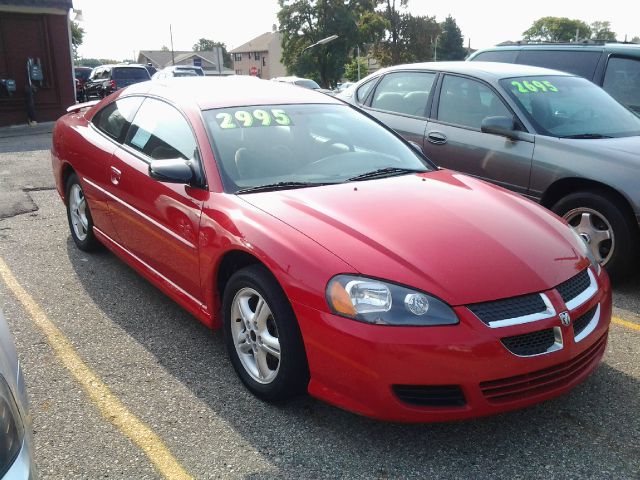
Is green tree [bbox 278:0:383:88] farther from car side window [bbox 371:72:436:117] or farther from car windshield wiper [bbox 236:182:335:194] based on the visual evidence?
car windshield wiper [bbox 236:182:335:194]

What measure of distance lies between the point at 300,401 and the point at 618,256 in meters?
2.74

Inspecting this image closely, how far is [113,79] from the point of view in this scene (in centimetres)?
2186

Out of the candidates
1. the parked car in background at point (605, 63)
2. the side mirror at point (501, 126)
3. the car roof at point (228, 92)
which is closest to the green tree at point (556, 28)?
the parked car in background at point (605, 63)

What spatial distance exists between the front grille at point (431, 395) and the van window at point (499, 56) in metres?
6.17

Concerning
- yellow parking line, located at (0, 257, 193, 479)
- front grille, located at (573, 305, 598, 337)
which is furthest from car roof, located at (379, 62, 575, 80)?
yellow parking line, located at (0, 257, 193, 479)

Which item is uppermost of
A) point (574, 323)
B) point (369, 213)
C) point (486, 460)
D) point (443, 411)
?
point (369, 213)

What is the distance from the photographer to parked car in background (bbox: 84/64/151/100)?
21.7m

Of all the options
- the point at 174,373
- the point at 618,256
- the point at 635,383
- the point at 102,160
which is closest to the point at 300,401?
the point at 174,373

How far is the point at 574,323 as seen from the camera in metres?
2.56

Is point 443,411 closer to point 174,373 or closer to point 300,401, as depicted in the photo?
point 300,401

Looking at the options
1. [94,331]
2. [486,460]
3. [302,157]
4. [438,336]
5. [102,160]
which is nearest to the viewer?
[438,336]

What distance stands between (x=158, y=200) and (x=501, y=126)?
9.36ft

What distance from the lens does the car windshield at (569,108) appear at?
194 inches

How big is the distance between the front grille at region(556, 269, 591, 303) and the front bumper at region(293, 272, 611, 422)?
0.26 feet
